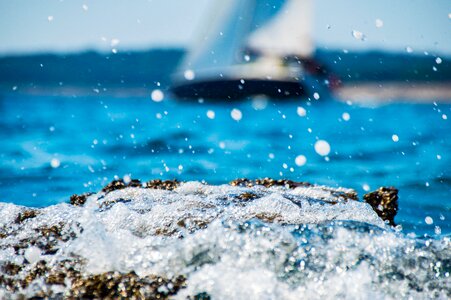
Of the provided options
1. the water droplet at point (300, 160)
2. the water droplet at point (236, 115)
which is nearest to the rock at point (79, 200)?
the water droplet at point (300, 160)

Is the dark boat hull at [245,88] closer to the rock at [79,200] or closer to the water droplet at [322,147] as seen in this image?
the water droplet at [322,147]

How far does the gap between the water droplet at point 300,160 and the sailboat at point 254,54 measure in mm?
28806

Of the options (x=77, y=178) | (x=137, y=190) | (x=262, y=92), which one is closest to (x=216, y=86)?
(x=262, y=92)

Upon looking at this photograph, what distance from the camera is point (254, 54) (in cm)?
3994

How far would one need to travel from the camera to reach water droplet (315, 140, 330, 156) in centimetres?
1096

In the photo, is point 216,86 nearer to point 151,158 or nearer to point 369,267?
point 151,158

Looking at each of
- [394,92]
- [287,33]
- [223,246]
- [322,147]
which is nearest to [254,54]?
[287,33]

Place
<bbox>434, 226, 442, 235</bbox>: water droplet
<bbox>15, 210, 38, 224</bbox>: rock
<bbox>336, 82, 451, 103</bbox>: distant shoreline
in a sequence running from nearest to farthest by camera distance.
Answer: <bbox>15, 210, 38, 224</bbox>: rock → <bbox>434, 226, 442, 235</bbox>: water droplet → <bbox>336, 82, 451, 103</bbox>: distant shoreline

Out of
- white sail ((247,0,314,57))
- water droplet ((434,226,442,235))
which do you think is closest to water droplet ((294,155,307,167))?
water droplet ((434,226,442,235))

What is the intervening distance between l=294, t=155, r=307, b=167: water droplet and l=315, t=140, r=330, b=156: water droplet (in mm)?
529

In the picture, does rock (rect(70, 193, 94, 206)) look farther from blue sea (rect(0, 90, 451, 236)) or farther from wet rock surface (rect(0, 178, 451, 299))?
blue sea (rect(0, 90, 451, 236))

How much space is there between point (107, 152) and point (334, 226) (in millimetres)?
8161

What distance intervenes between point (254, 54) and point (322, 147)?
93.4 ft

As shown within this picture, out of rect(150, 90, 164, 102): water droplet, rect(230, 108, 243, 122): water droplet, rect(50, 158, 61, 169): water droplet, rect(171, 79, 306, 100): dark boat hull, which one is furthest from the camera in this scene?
rect(150, 90, 164, 102): water droplet
